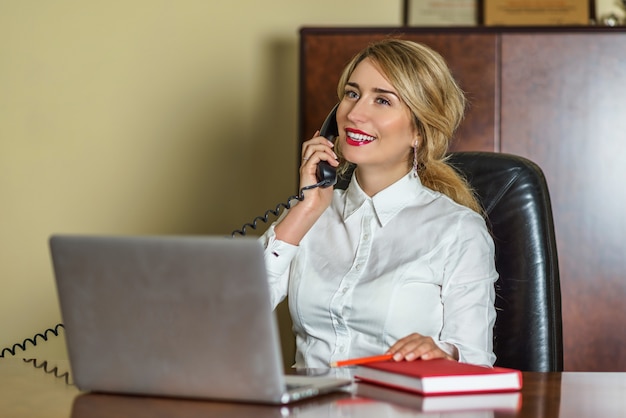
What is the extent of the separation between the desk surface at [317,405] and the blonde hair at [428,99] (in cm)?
85

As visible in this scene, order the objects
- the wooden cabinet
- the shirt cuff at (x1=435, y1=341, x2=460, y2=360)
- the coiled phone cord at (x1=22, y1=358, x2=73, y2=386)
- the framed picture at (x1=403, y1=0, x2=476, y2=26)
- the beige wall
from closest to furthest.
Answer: the coiled phone cord at (x1=22, y1=358, x2=73, y2=386) → the shirt cuff at (x1=435, y1=341, x2=460, y2=360) → the wooden cabinet → the beige wall → the framed picture at (x1=403, y1=0, x2=476, y2=26)

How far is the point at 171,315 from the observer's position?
1.23 m

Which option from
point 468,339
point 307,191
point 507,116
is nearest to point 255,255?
point 468,339

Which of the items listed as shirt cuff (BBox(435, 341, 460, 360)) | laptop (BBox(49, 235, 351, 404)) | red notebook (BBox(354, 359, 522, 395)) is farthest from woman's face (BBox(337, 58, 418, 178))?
laptop (BBox(49, 235, 351, 404))

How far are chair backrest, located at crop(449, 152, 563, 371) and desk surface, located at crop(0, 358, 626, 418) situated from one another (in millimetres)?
532

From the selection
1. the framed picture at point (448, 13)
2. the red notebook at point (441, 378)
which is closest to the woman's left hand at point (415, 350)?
the red notebook at point (441, 378)

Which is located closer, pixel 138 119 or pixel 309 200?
pixel 309 200

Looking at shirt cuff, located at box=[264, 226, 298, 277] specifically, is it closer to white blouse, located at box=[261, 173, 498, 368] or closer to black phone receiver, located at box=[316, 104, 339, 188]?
white blouse, located at box=[261, 173, 498, 368]

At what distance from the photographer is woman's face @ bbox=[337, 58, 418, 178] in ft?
7.41

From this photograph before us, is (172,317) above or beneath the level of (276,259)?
above

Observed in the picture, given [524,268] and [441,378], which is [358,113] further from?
[441,378]

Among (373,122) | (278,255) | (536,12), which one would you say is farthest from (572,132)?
(278,255)

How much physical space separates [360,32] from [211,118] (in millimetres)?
758

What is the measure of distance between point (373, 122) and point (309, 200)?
9.3 inches
